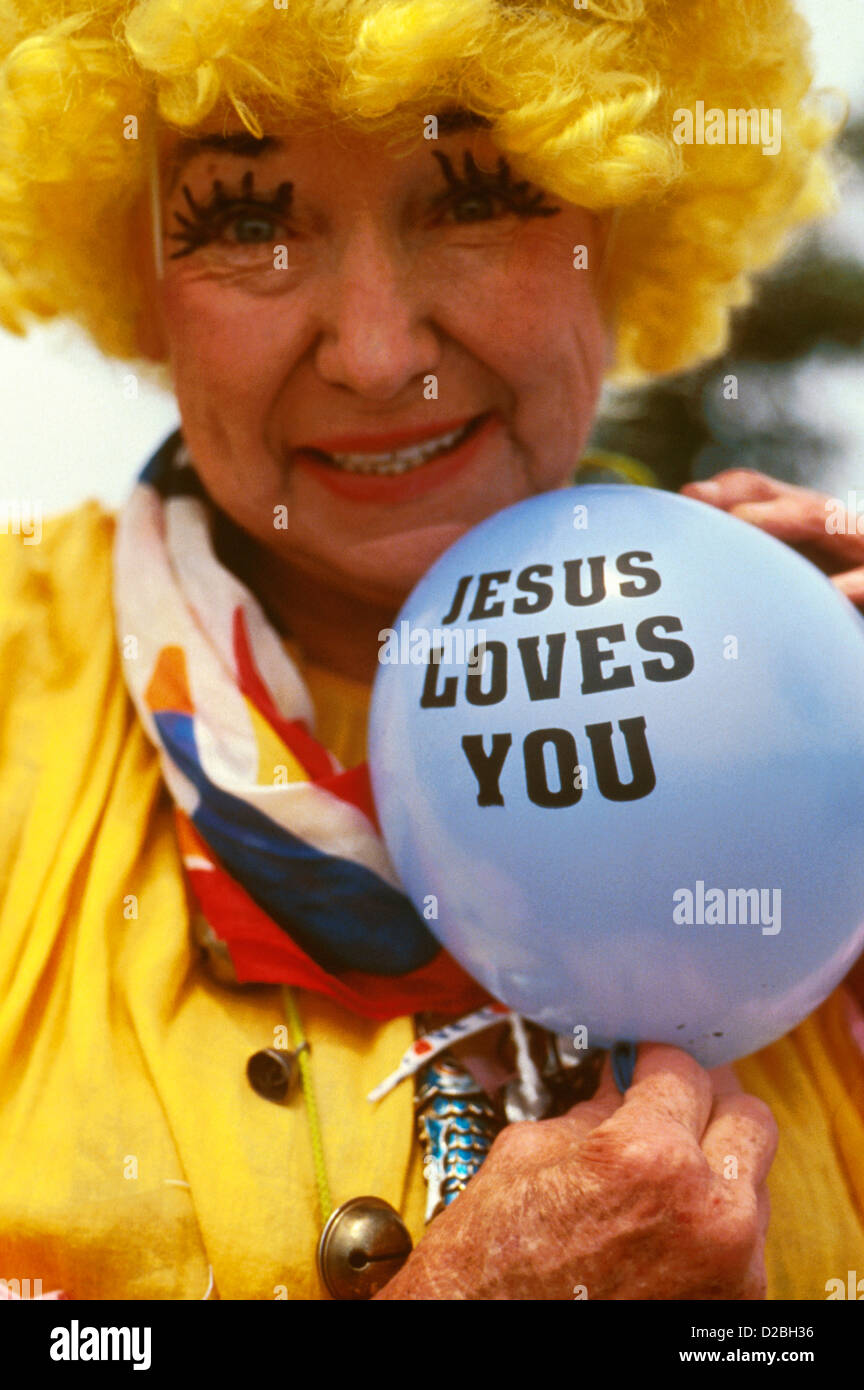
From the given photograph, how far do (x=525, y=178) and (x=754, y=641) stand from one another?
587 mm

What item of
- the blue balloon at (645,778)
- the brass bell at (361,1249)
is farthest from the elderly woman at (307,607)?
the blue balloon at (645,778)

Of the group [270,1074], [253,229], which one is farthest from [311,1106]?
[253,229]

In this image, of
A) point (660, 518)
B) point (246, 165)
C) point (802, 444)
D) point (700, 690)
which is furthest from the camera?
point (802, 444)

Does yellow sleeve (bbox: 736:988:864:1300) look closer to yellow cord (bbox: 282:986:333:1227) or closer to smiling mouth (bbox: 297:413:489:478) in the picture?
yellow cord (bbox: 282:986:333:1227)

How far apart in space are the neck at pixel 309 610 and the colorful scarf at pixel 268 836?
0.52ft

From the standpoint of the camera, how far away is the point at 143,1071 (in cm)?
138

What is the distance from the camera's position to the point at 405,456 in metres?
1.52

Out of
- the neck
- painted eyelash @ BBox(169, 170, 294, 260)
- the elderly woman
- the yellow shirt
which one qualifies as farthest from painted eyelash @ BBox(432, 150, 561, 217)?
the yellow shirt

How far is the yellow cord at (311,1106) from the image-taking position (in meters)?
1.30

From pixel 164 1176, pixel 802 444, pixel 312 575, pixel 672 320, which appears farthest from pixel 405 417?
pixel 802 444

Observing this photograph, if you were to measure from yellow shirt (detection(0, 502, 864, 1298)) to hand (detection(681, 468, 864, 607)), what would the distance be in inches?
18.9

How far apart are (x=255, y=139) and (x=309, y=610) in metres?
0.54
